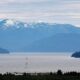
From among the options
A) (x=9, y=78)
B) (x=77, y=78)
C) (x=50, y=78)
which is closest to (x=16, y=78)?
(x=9, y=78)

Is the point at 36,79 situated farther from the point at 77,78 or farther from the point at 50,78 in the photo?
the point at 77,78

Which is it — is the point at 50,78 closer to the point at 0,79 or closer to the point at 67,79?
the point at 67,79

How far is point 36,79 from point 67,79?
5.59 metres

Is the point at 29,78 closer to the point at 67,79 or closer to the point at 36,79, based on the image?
the point at 36,79

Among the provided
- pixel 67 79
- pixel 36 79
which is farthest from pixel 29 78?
pixel 67 79

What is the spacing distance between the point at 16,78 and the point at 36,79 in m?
3.92

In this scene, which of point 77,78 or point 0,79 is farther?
point 77,78

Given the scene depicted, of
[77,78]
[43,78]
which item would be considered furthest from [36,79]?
[77,78]

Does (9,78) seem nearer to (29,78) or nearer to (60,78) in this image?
(29,78)

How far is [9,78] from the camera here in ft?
266

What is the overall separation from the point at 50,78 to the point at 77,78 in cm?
580

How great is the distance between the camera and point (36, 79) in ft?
261

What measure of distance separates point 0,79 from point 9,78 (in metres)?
3.36

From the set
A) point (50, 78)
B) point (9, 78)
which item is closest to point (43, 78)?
point (50, 78)
